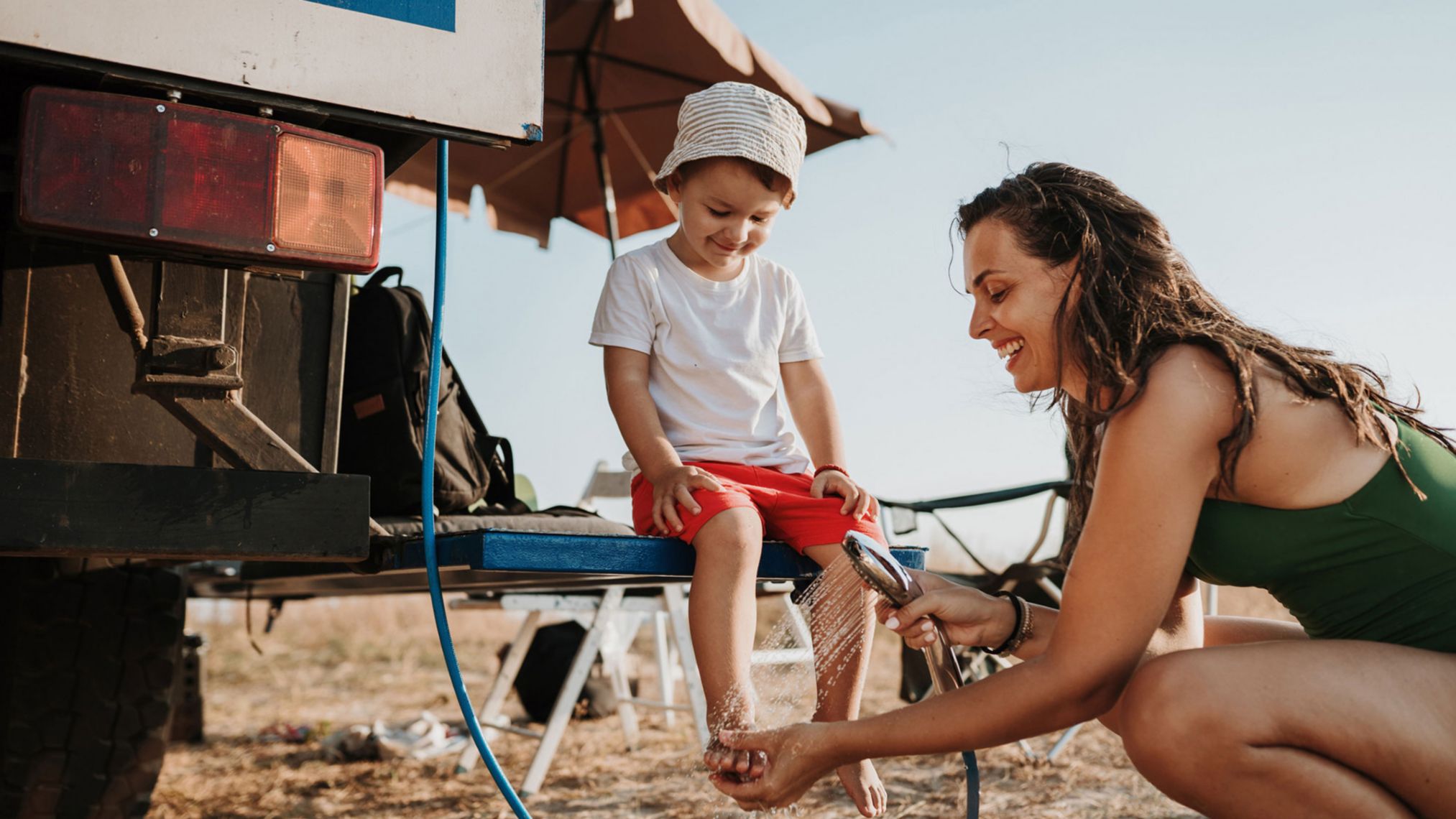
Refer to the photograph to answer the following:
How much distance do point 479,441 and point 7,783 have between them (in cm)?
127

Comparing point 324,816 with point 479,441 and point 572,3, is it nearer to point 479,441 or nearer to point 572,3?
point 479,441

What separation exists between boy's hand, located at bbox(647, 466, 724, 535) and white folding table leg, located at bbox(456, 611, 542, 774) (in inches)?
79.7

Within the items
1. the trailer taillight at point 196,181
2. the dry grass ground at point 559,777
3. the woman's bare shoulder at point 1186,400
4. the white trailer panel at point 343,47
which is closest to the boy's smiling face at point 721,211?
the white trailer panel at point 343,47

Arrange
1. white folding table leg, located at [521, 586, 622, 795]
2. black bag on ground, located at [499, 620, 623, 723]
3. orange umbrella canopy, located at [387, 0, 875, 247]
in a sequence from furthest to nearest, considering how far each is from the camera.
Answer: black bag on ground, located at [499, 620, 623, 723], orange umbrella canopy, located at [387, 0, 875, 247], white folding table leg, located at [521, 586, 622, 795]

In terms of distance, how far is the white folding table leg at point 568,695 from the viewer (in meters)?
3.74

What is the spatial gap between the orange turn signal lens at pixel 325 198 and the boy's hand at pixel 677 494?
0.77 m

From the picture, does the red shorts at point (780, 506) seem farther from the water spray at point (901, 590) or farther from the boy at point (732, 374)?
the water spray at point (901, 590)

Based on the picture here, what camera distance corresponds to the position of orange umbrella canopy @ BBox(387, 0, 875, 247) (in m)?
5.04

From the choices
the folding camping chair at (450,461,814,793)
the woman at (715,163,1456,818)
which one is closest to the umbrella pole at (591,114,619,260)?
the folding camping chair at (450,461,814,793)

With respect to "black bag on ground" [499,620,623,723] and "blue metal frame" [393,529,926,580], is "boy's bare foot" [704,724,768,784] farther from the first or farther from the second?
"black bag on ground" [499,620,623,723]

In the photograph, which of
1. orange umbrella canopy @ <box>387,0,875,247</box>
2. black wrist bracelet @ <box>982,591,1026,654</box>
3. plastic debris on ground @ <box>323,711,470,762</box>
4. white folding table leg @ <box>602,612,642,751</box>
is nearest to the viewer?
black wrist bracelet @ <box>982,591,1026,654</box>

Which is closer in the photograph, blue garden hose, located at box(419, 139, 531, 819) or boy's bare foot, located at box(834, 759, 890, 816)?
blue garden hose, located at box(419, 139, 531, 819)

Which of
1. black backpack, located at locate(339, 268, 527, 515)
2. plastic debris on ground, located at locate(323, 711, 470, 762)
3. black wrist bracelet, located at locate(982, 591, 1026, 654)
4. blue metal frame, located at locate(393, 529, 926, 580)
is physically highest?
black backpack, located at locate(339, 268, 527, 515)

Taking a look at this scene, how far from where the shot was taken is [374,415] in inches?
107
